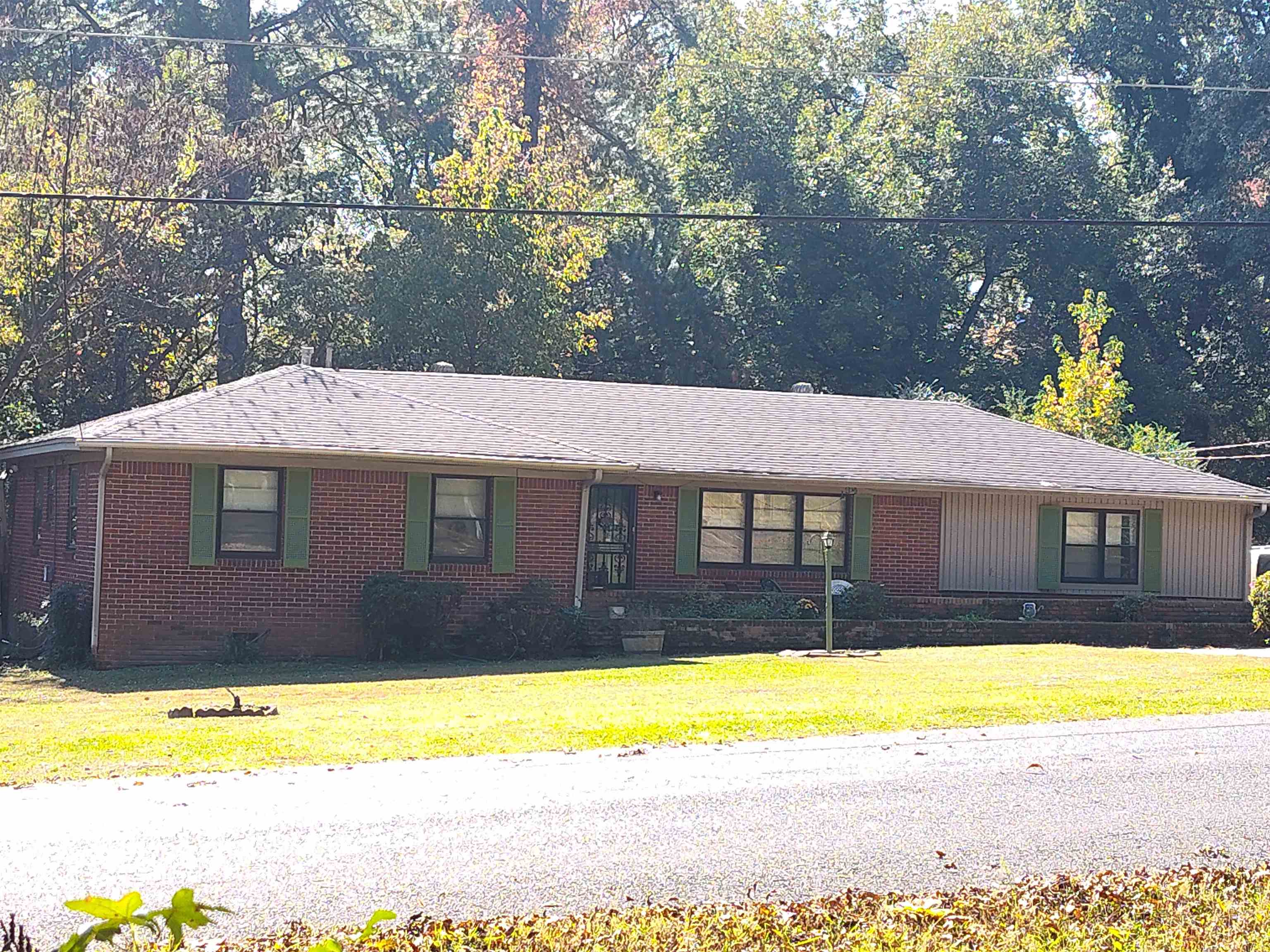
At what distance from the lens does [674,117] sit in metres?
48.4

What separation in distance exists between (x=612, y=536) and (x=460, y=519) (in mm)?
2839

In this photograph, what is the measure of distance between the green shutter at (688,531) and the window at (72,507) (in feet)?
29.3

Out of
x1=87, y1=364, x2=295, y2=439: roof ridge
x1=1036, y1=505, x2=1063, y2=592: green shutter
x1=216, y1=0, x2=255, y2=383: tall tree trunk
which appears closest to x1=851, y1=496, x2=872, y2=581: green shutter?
x1=1036, y1=505, x2=1063, y2=592: green shutter

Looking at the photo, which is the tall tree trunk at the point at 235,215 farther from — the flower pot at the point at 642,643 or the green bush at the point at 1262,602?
the green bush at the point at 1262,602

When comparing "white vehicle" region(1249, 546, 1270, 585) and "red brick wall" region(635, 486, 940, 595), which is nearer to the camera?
"red brick wall" region(635, 486, 940, 595)

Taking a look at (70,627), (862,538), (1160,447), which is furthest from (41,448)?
(1160,447)

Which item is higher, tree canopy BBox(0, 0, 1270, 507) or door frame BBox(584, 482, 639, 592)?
tree canopy BBox(0, 0, 1270, 507)

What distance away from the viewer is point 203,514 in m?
20.7

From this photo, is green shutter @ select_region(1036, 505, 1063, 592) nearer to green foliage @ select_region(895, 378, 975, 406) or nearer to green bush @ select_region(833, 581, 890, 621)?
green bush @ select_region(833, 581, 890, 621)

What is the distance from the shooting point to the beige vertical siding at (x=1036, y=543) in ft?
83.5

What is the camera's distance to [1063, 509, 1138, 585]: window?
26156mm

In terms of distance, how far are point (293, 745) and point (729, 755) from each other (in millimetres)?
3305

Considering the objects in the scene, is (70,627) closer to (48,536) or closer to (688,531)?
(48,536)

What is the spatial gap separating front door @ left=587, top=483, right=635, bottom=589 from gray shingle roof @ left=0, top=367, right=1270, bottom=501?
78cm
